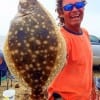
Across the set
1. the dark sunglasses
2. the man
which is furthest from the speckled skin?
the man

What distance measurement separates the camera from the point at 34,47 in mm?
1121

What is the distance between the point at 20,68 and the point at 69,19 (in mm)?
920

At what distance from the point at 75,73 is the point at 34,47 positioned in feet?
3.86

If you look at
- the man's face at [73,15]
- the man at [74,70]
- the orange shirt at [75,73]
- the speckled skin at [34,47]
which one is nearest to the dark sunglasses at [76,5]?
the man's face at [73,15]

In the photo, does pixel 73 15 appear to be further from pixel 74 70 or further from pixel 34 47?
pixel 34 47

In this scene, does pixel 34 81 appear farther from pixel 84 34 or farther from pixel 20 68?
pixel 84 34

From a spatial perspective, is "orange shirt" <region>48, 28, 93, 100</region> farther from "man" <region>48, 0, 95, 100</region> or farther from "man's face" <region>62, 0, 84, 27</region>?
"man's face" <region>62, 0, 84, 27</region>

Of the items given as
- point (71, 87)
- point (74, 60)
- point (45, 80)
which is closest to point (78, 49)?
point (74, 60)

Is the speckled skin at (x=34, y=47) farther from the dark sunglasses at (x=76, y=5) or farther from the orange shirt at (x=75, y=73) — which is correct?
the orange shirt at (x=75, y=73)

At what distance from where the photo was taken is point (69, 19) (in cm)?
199

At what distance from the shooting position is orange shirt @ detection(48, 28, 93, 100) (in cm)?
225

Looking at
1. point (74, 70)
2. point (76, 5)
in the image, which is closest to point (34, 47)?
point (76, 5)

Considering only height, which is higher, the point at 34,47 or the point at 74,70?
the point at 34,47

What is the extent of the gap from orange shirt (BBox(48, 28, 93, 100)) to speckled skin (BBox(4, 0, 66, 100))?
3.44ft
